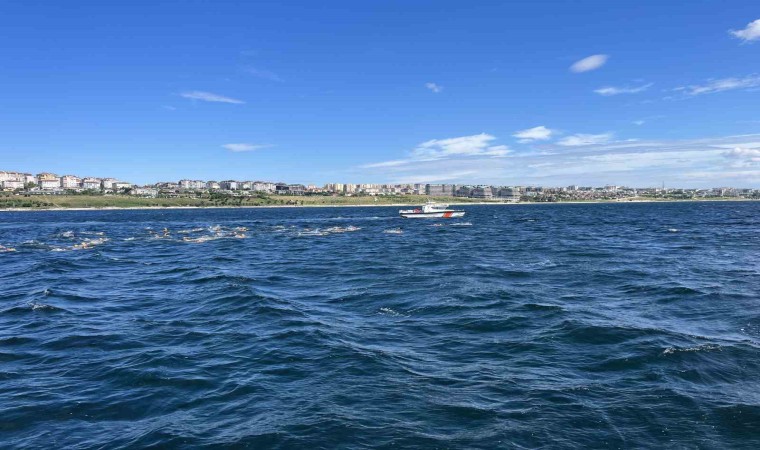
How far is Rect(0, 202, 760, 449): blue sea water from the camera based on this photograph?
429 inches

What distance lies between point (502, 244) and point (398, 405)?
45563 millimetres

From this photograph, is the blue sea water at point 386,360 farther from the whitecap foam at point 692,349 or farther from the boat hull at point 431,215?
the boat hull at point 431,215

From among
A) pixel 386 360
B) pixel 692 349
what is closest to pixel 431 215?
pixel 692 349

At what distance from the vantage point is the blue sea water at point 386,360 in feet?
35.8

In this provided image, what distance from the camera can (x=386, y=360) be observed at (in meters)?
15.4

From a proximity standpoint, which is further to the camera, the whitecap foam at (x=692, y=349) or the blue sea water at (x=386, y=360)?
the whitecap foam at (x=692, y=349)

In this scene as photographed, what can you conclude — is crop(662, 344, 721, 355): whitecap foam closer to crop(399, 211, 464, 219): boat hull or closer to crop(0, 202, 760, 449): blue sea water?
crop(0, 202, 760, 449): blue sea water

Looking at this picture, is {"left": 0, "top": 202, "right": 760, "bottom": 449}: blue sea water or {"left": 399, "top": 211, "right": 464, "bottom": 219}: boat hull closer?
{"left": 0, "top": 202, "right": 760, "bottom": 449}: blue sea water

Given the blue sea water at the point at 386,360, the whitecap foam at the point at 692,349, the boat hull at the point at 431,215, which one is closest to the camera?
the blue sea water at the point at 386,360

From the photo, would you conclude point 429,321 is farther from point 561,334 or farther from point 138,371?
point 138,371

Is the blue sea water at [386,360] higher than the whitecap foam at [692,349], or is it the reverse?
the whitecap foam at [692,349]

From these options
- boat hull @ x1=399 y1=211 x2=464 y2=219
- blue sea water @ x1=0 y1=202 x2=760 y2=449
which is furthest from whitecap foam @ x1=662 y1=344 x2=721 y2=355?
boat hull @ x1=399 y1=211 x2=464 y2=219

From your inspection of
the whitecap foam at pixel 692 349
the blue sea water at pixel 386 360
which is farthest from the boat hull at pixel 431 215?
the whitecap foam at pixel 692 349

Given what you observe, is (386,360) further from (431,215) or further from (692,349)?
(431,215)
